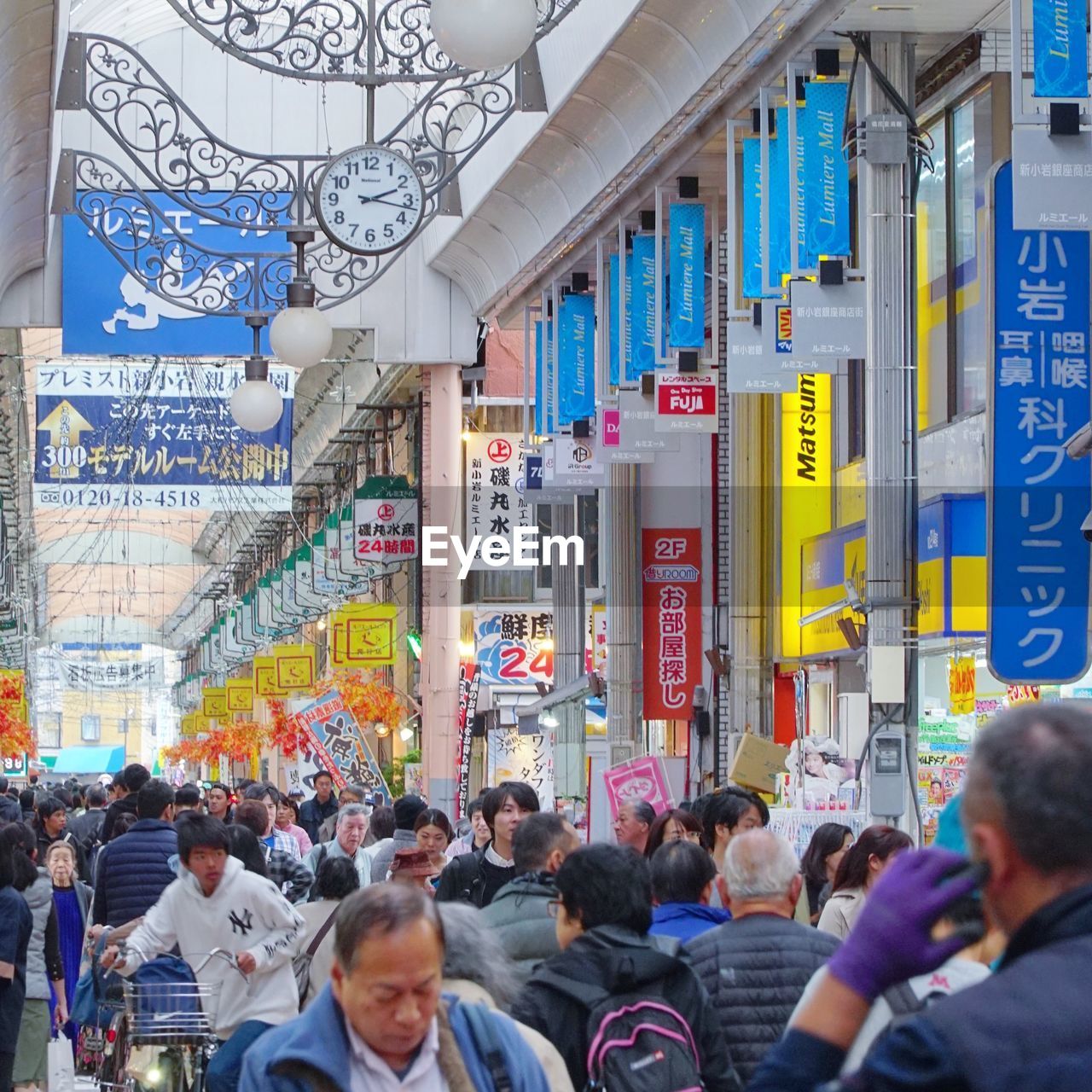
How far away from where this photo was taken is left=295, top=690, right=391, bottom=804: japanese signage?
24.8 m

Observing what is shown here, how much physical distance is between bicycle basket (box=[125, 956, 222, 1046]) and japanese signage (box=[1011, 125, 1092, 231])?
15.2ft

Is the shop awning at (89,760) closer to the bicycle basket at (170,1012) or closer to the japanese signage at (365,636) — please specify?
the japanese signage at (365,636)

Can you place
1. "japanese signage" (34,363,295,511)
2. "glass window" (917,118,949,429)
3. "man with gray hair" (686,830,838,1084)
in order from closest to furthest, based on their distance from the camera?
"man with gray hair" (686,830,838,1084), "glass window" (917,118,949,429), "japanese signage" (34,363,295,511)

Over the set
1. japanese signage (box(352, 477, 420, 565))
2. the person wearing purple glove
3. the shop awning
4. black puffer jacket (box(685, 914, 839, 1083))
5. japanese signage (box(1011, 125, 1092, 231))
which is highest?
japanese signage (box(1011, 125, 1092, 231))

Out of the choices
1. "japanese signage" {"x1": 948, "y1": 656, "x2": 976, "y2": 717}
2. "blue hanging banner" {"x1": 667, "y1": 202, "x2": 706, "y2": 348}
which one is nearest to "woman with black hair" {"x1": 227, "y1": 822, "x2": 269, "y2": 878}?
"japanese signage" {"x1": 948, "y1": 656, "x2": 976, "y2": 717}

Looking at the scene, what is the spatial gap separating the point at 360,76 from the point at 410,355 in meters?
11.6

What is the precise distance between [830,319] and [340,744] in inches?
511

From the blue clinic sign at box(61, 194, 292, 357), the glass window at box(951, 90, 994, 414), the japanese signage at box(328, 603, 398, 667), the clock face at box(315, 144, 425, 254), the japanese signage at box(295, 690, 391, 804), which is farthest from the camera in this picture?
the japanese signage at box(328, 603, 398, 667)

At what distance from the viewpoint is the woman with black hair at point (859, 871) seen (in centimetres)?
700

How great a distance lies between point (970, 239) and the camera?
1538 centimetres

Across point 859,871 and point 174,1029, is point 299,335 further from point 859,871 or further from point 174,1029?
point 859,871

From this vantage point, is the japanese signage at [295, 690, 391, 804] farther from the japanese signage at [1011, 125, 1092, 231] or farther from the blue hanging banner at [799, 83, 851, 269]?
the japanese signage at [1011, 125, 1092, 231]

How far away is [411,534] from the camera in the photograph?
2547cm

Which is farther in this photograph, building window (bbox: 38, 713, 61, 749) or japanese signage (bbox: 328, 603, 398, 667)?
building window (bbox: 38, 713, 61, 749)
